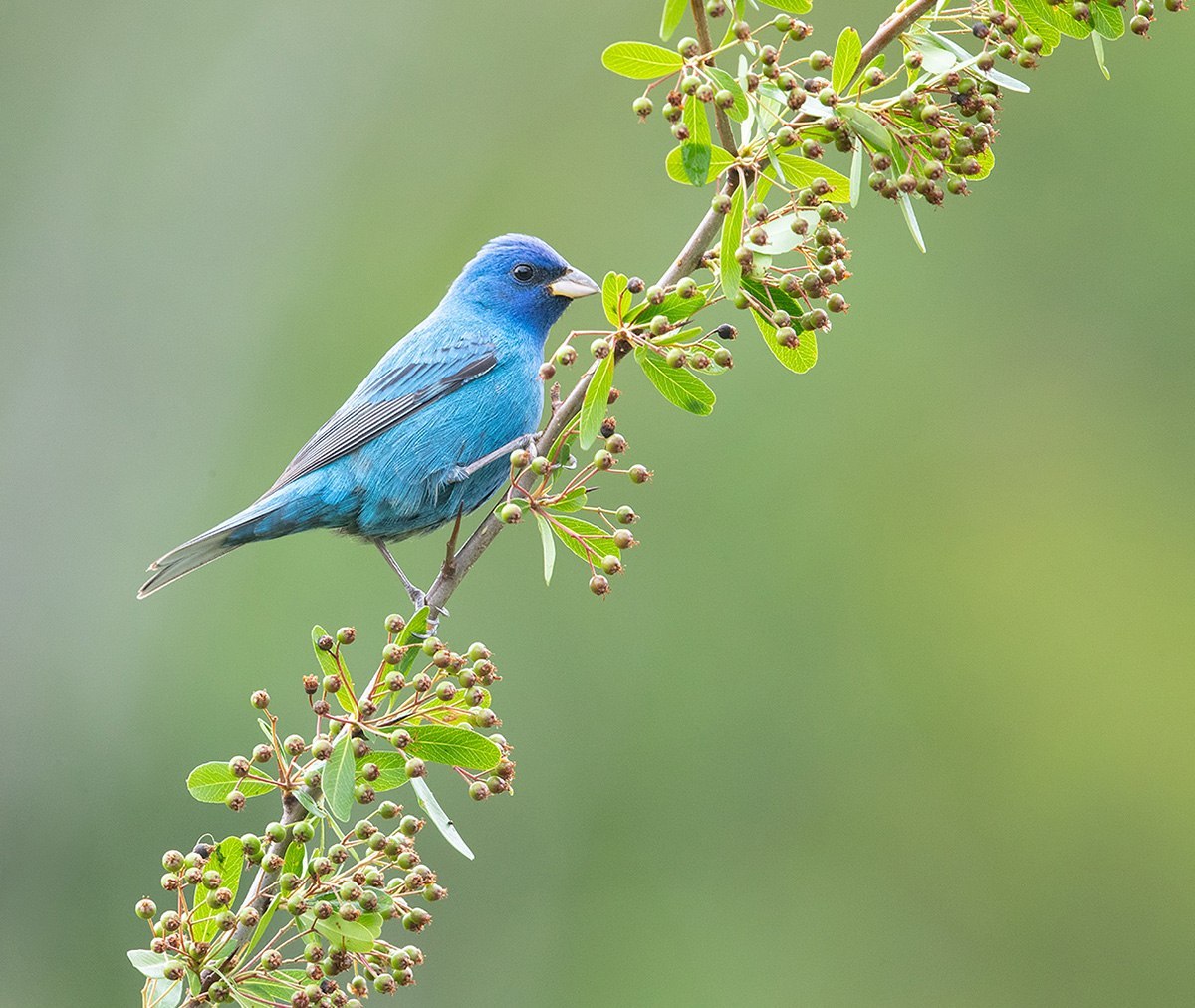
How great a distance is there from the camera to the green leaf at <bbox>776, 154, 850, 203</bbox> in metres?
3.09

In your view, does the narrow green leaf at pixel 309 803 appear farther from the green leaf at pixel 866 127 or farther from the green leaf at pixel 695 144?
the green leaf at pixel 866 127

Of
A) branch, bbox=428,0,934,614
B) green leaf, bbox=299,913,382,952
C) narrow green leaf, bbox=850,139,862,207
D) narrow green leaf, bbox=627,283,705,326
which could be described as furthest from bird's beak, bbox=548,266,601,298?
green leaf, bbox=299,913,382,952

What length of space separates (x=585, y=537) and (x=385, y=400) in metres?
2.54

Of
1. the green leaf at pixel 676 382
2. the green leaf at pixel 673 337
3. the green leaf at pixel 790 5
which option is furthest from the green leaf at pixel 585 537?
the green leaf at pixel 790 5

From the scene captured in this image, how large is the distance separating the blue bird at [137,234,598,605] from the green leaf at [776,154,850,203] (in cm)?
216

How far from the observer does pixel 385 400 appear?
18.9 feet

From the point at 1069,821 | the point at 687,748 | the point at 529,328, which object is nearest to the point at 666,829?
the point at 687,748

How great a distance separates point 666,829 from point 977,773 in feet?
9.27

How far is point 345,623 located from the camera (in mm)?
11344

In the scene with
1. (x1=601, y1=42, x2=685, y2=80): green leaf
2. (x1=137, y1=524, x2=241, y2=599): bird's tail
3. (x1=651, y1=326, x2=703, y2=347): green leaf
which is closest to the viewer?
(x1=601, y1=42, x2=685, y2=80): green leaf

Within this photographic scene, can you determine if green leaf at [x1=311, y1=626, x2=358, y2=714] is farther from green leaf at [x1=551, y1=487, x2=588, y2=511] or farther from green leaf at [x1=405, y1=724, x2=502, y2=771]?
green leaf at [x1=551, y1=487, x2=588, y2=511]

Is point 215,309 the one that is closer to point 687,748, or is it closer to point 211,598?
point 211,598

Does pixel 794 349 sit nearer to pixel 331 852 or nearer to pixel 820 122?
pixel 820 122

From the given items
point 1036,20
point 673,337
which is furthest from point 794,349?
point 1036,20
